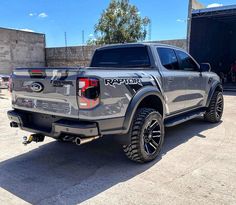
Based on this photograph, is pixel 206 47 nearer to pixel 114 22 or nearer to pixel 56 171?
pixel 114 22

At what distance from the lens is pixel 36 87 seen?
333 centimetres

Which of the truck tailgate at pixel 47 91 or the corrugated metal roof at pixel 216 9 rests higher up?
the corrugated metal roof at pixel 216 9

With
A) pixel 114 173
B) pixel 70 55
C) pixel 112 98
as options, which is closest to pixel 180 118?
pixel 114 173

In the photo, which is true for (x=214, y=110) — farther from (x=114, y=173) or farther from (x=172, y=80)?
(x=114, y=173)

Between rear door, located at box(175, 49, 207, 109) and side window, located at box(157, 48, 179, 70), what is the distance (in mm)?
210

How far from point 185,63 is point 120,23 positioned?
16.7 metres

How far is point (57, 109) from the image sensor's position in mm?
3158

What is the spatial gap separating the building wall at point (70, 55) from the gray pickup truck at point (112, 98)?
1503 cm

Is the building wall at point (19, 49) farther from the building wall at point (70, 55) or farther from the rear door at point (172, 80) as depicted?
the rear door at point (172, 80)

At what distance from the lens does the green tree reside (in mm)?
20672

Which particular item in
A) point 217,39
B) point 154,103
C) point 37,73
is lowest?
point 154,103

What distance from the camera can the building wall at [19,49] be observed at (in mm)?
21484

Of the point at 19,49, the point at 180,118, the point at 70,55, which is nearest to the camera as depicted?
the point at 180,118

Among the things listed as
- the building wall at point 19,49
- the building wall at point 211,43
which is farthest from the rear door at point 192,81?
the building wall at point 19,49
